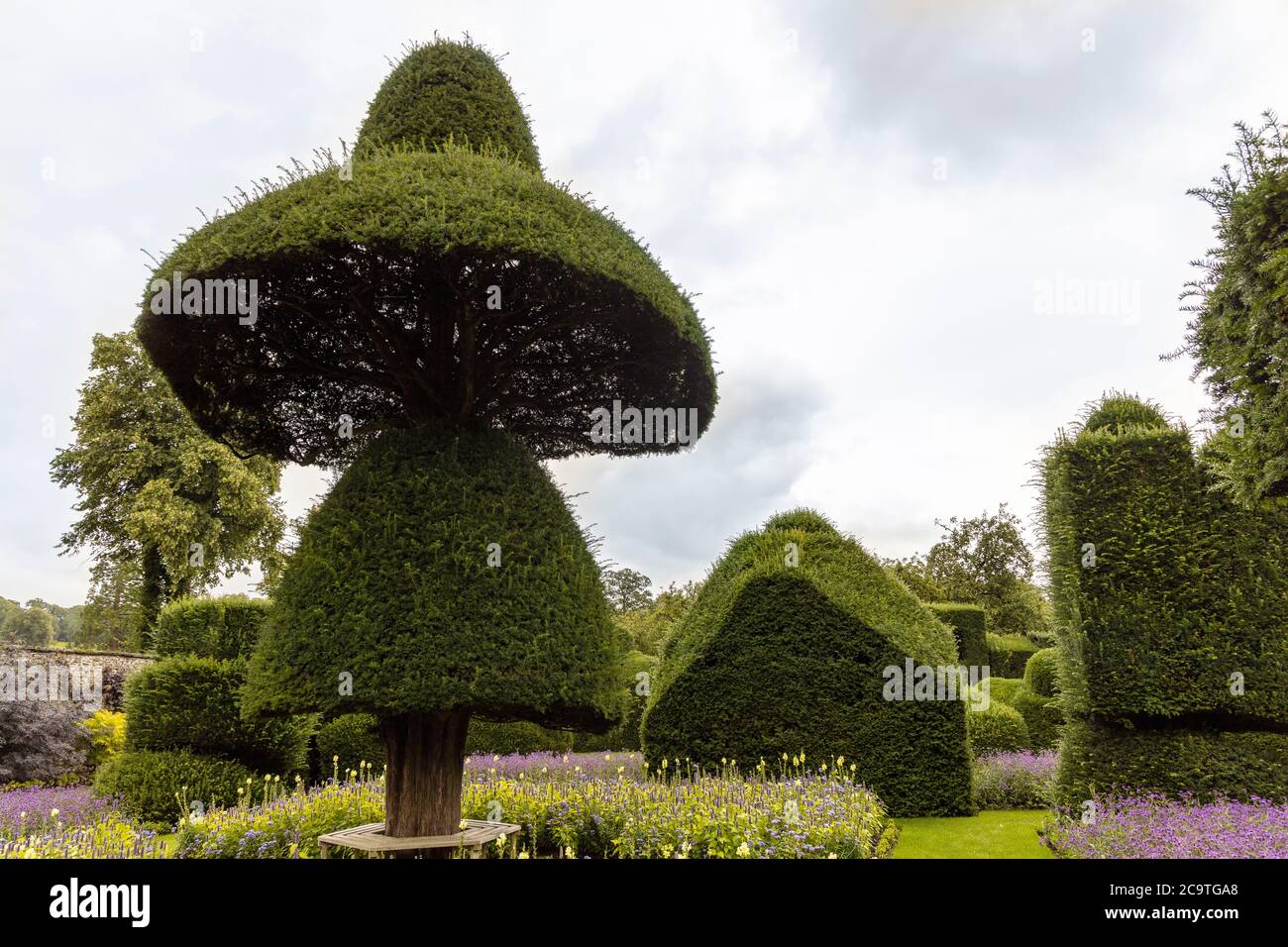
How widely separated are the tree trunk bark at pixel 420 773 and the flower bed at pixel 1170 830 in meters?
5.89

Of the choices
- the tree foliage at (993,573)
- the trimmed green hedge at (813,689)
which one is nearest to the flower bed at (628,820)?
the trimmed green hedge at (813,689)

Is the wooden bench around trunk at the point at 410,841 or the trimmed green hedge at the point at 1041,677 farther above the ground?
the wooden bench around trunk at the point at 410,841

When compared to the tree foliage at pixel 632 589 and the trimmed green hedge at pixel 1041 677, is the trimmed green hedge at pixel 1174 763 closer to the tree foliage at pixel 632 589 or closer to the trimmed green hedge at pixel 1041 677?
the trimmed green hedge at pixel 1041 677

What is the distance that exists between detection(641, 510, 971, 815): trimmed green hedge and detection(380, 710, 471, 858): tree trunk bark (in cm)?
537

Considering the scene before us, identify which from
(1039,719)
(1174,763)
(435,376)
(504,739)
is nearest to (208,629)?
(504,739)

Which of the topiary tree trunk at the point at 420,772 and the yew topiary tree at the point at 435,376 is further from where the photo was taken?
the topiary tree trunk at the point at 420,772

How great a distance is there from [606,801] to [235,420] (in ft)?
19.2

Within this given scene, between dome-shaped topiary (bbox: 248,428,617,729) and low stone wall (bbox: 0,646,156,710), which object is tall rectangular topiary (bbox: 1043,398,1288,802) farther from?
low stone wall (bbox: 0,646,156,710)

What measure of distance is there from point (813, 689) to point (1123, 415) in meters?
5.81

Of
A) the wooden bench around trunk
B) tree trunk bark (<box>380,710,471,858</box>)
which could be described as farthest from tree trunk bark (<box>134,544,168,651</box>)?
tree trunk bark (<box>380,710,471,858</box>)

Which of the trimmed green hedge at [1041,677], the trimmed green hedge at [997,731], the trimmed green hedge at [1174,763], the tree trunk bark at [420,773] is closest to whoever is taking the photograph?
the tree trunk bark at [420,773]

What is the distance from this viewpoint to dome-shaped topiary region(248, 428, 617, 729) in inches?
233

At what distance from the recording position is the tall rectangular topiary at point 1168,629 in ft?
29.8

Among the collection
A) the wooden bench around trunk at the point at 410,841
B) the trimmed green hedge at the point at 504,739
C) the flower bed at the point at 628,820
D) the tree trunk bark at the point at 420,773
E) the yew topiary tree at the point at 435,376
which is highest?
the yew topiary tree at the point at 435,376
